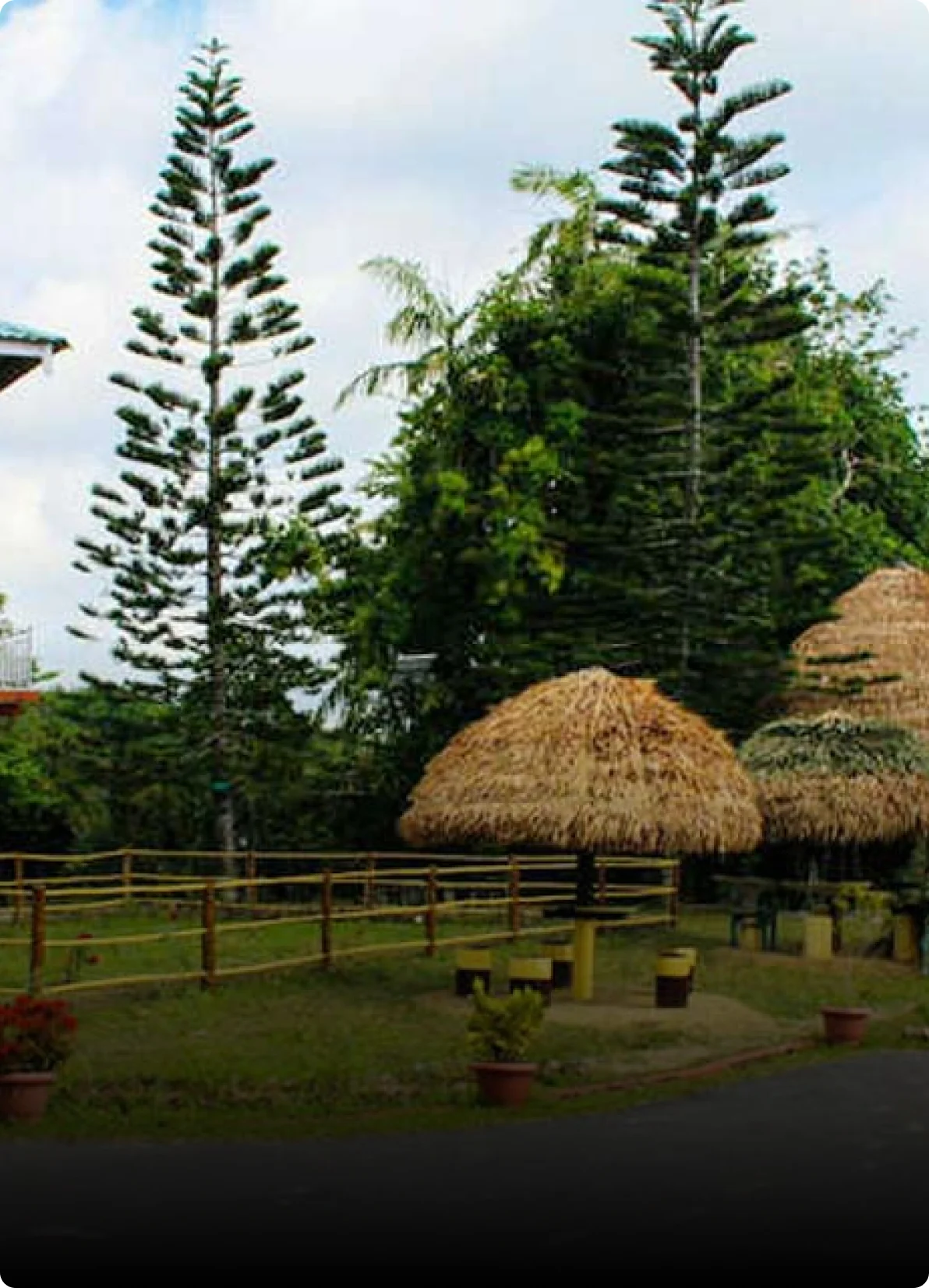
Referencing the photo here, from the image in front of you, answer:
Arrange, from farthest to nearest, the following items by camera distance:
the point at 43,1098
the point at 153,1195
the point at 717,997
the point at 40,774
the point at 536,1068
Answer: the point at 40,774, the point at 717,997, the point at 536,1068, the point at 43,1098, the point at 153,1195

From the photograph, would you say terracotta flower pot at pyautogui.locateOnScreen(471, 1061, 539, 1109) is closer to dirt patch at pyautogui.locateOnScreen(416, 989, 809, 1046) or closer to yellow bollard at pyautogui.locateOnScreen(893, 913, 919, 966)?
dirt patch at pyautogui.locateOnScreen(416, 989, 809, 1046)

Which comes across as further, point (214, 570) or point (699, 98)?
point (214, 570)

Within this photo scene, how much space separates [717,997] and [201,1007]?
139 inches

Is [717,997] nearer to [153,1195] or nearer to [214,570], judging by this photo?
[153,1195]

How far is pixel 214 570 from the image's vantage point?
2783 cm

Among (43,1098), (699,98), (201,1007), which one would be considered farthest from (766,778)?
(43,1098)

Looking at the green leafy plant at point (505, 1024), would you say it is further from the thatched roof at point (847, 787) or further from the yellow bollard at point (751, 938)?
the thatched roof at point (847, 787)

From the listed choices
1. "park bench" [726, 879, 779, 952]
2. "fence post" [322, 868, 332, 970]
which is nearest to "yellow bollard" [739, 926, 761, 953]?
"park bench" [726, 879, 779, 952]

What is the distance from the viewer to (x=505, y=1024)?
10250mm

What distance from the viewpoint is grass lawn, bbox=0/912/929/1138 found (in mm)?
9883

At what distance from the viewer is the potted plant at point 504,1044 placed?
33.1ft

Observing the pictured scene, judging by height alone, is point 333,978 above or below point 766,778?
below

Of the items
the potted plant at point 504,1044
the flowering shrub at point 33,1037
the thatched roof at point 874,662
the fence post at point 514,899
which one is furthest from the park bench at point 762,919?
the flowering shrub at point 33,1037

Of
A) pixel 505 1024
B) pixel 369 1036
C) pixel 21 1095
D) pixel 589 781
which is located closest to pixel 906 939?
pixel 589 781
